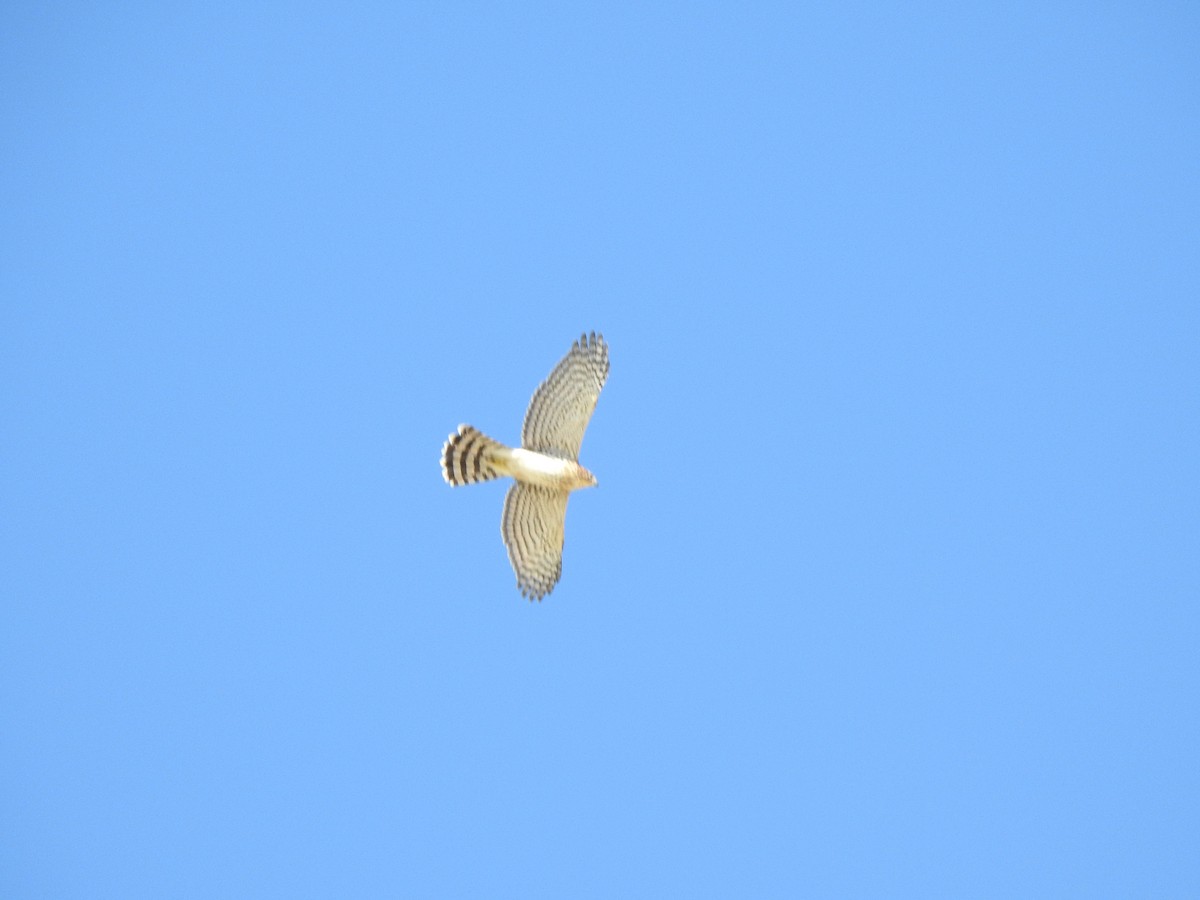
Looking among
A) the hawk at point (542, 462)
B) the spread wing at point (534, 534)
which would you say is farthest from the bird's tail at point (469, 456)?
the spread wing at point (534, 534)

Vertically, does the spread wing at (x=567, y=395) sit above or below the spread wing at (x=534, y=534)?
above

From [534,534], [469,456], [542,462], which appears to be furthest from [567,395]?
[534,534]

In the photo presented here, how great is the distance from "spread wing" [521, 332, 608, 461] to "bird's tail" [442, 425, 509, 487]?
0.43 meters

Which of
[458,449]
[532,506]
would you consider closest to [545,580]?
[532,506]

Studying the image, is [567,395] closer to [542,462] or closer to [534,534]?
[542,462]

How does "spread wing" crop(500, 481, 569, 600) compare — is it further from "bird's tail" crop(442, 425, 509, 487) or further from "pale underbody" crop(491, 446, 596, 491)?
"bird's tail" crop(442, 425, 509, 487)

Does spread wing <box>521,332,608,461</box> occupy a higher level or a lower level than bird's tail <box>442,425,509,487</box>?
higher

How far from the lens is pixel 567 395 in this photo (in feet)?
42.7

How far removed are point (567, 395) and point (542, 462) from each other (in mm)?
654

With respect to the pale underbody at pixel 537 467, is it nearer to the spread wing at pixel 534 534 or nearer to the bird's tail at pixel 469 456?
the bird's tail at pixel 469 456

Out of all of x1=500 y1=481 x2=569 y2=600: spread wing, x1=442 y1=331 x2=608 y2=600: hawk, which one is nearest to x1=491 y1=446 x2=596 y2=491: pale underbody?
x1=442 y1=331 x2=608 y2=600: hawk

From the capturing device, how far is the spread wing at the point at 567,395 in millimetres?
12938

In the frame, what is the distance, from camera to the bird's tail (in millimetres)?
12469

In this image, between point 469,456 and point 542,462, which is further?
point 542,462
